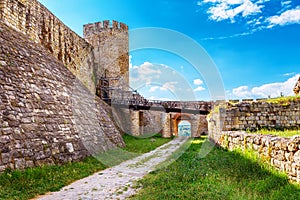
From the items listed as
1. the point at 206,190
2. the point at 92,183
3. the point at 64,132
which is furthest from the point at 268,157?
the point at 64,132

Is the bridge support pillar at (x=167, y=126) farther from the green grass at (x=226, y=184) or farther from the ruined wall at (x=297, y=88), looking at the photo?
the green grass at (x=226, y=184)

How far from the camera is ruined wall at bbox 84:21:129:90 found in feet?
81.3

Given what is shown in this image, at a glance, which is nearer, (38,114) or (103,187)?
(103,187)

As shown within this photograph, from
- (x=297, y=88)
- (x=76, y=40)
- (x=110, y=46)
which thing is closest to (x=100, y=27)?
(x=110, y=46)

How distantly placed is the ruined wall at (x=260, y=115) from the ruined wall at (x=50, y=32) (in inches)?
369

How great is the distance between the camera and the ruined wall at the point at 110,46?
2478 cm

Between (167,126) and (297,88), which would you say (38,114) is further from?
(167,126)

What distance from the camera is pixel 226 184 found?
4.93 meters

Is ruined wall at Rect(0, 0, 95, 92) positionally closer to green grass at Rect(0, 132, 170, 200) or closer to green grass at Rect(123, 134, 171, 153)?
green grass at Rect(123, 134, 171, 153)

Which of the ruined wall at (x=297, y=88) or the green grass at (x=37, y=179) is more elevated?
the ruined wall at (x=297, y=88)

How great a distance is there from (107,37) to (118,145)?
15.1 meters

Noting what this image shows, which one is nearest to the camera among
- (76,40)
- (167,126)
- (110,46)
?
(76,40)

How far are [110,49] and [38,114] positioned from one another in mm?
18257

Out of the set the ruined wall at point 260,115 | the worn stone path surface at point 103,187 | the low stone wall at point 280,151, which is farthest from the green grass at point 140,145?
the low stone wall at point 280,151
